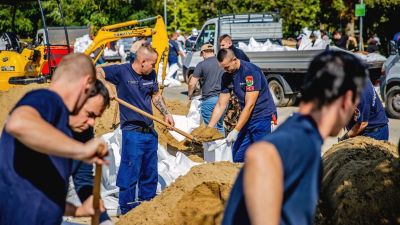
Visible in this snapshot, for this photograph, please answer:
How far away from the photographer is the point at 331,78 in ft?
9.05

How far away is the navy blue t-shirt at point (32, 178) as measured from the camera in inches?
134

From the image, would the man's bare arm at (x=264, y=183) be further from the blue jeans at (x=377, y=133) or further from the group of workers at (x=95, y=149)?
the blue jeans at (x=377, y=133)

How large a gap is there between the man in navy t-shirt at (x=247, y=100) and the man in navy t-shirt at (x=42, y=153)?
4.57 meters

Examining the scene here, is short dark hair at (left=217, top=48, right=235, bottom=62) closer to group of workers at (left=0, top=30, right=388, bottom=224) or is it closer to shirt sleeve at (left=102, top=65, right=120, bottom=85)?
shirt sleeve at (left=102, top=65, right=120, bottom=85)

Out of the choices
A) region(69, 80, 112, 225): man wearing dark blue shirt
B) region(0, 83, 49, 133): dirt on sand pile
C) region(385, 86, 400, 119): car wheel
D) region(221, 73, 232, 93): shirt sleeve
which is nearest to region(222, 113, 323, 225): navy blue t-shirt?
region(69, 80, 112, 225): man wearing dark blue shirt

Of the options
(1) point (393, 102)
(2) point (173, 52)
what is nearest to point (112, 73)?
(1) point (393, 102)

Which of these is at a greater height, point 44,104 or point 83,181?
point 44,104

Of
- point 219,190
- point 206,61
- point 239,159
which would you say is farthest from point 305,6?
point 219,190

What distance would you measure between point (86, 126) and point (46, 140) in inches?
30.3

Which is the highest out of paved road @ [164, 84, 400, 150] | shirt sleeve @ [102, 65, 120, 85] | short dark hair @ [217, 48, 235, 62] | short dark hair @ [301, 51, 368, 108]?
short dark hair @ [301, 51, 368, 108]

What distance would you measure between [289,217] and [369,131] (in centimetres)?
461

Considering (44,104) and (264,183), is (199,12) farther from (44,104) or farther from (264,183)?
(264,183)

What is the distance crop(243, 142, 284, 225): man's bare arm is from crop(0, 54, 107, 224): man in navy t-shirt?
0.78 m

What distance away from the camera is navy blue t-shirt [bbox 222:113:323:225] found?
8.82 ft
